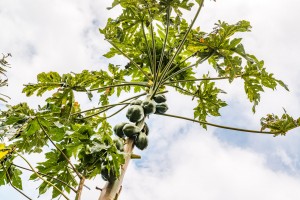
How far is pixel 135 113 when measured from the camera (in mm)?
2682

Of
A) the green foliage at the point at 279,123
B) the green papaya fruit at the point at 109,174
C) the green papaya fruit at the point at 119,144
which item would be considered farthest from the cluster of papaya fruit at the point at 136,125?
the green foliage at the point at 279,123

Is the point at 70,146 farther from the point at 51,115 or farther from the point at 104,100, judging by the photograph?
the point at 104,100

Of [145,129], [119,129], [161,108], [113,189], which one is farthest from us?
[161,108]

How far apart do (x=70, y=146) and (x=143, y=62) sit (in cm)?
211

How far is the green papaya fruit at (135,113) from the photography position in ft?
8.80

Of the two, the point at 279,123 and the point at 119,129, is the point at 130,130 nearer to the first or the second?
the point at 119,129

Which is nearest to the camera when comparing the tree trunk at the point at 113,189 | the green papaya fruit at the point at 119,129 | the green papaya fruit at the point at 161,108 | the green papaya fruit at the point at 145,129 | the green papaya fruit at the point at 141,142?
the tree trunk at the point at 113,189

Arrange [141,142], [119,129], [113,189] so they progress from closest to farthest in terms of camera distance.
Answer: [113,189] < [141,142] < [119,129]

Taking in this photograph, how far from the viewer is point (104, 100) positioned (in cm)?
389

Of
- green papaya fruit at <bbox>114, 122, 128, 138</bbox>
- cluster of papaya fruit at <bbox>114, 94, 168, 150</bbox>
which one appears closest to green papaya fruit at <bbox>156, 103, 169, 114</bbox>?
cluster of papaya fruit at <bbox>114, 94, 168, 150</bbox>

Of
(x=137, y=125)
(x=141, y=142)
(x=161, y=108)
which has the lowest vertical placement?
(x=141, y=142)

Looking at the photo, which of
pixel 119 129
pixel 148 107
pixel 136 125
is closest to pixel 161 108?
pixel 148 107

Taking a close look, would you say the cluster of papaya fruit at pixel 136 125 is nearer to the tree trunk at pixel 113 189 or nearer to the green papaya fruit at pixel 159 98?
the green papaya fruit at pixel 159 98

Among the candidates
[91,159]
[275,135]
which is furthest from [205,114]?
[91,159]
